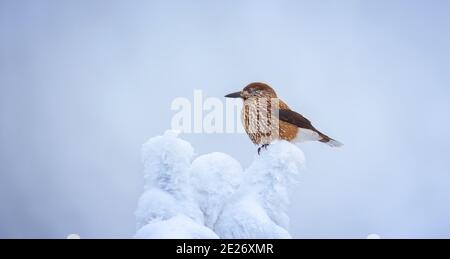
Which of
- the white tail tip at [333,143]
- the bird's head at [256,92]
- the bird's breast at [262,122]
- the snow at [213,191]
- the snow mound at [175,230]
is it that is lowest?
the snow mound at [175,230]

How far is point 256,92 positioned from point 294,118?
1.15 feet

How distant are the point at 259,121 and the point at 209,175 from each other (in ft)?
Answer: 3.23

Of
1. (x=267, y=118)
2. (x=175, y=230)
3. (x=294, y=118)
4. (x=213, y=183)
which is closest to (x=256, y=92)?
(x=267, y=118)

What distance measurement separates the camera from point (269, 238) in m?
2.27

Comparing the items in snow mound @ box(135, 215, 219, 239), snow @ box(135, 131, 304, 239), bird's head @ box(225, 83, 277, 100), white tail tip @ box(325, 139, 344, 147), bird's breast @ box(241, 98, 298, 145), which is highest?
bird's head @ box(225, 83, 277, 100)

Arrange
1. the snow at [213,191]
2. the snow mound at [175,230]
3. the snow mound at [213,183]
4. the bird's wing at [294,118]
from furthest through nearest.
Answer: the bird's wing at [294,118]
the snow mound at [213,183]
the snow at [213,191]
the snow mound at [175,230]

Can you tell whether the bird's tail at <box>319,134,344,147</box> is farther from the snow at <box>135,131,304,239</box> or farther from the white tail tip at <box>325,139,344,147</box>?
the snow at <box>135,131,304,239</box>

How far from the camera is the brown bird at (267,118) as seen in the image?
3.15m

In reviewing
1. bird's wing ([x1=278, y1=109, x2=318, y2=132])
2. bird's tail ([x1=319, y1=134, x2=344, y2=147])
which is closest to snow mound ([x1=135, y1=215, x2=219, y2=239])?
bird's wing ([x1=278, y1=109, x2=318, y2=132])

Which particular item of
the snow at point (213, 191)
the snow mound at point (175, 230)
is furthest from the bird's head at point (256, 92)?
the snow mound at point (175, 230)

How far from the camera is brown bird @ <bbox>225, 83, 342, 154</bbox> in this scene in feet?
10.3

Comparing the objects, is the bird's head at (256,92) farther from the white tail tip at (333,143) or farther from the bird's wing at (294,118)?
the white tail tip at (333,143)
